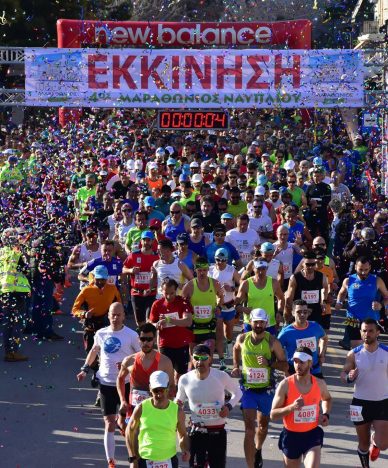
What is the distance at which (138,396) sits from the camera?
11500 mm

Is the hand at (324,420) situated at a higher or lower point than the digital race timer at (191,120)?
lower

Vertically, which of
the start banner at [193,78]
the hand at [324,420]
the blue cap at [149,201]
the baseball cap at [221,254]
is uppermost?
the start banner at [193,78]

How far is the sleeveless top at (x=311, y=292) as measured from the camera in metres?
14.8

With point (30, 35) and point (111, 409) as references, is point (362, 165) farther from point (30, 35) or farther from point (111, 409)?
point (30, 35)

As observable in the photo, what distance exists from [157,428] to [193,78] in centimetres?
1316

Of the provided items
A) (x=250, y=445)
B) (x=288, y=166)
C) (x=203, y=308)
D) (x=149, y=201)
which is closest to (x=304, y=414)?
(x=250, y=445)

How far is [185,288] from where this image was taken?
564 inches

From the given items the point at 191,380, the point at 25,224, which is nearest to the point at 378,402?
the point at 191,380

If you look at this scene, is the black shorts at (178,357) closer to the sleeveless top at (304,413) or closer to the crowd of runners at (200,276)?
the crowd of runners at (200,276)

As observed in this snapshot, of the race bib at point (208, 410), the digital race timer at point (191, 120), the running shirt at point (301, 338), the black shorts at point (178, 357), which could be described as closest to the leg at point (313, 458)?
the race bib at point (208, 410)

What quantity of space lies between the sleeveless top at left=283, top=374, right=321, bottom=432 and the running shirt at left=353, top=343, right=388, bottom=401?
1165mm

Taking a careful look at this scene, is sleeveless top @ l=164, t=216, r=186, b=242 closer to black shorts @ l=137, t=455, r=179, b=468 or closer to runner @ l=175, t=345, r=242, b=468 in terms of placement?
runner @ l=175, t=345, r=242, b=468

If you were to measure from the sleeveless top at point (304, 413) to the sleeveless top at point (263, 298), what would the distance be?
336 centimetres

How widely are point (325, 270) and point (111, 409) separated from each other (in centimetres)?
423
